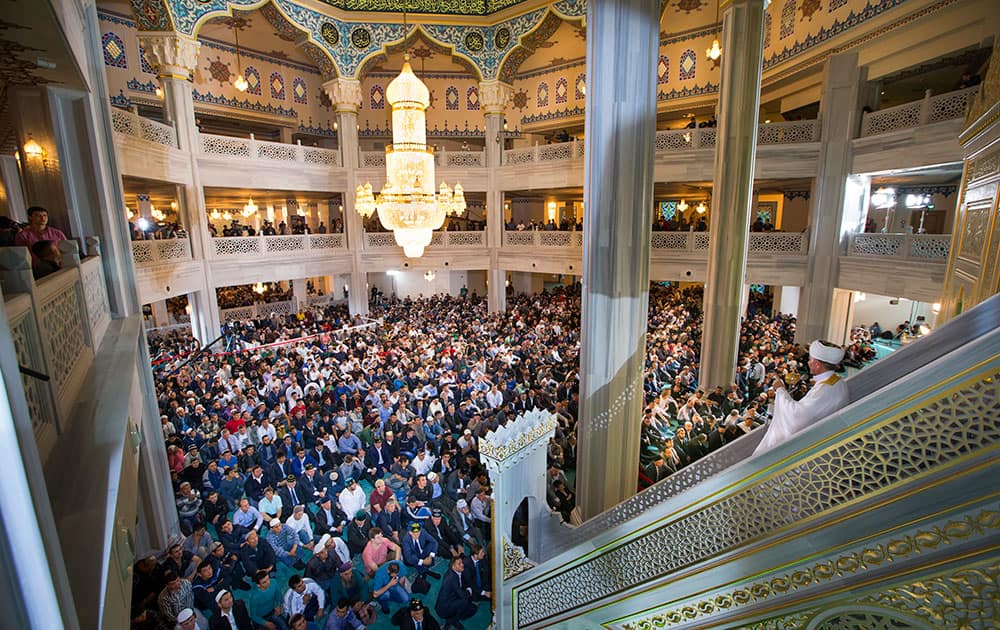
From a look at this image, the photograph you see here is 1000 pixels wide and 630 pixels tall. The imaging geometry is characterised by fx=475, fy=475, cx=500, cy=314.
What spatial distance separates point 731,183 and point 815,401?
5.73 metres

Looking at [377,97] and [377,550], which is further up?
[377,97]

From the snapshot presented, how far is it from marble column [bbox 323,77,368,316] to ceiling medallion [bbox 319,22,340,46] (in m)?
0.90

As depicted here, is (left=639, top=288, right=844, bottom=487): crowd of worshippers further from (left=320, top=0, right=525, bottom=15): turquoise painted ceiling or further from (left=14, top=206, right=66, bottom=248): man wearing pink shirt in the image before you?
(left=320, top=0, right=525, bottom=15): turquoise painted ceiling

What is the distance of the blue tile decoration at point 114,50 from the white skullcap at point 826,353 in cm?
1517

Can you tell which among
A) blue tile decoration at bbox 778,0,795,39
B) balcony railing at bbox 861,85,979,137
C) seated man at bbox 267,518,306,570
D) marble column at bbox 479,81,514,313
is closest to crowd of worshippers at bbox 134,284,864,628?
seated man at bbox 267,518,306,570

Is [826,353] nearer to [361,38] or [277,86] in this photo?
[361,38]

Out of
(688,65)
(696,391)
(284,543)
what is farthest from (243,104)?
(696,391)

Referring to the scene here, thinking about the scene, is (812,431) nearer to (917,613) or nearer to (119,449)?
(917,613)

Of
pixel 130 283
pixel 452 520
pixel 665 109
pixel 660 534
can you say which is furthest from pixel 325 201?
pixel 660 534

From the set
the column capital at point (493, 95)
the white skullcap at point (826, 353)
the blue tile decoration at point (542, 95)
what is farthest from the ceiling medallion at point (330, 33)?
the white skullcap at point (826, 353)

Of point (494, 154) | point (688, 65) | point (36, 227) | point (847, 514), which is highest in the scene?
point (688, 65)

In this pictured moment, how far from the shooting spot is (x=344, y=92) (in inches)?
495

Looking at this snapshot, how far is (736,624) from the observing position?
199 cm

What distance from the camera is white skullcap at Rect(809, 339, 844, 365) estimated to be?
7.64 feet
